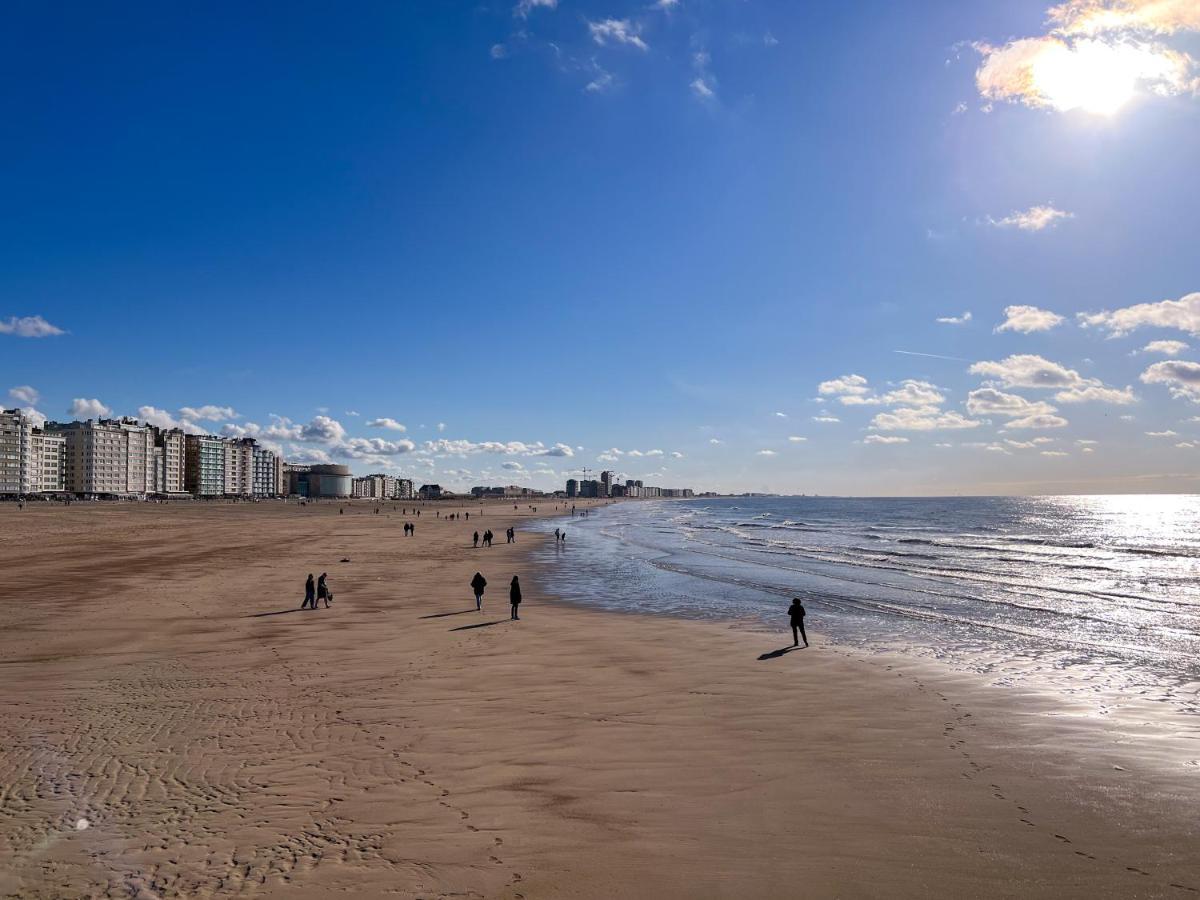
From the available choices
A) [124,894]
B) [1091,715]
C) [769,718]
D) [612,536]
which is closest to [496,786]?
[124,894]

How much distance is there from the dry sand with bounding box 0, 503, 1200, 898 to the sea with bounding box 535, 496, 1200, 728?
3.70 m

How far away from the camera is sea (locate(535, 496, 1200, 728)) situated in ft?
62.6

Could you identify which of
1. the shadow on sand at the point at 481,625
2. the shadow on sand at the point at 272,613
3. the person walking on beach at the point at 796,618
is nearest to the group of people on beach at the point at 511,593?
the shadow on sand at the point at 481,625

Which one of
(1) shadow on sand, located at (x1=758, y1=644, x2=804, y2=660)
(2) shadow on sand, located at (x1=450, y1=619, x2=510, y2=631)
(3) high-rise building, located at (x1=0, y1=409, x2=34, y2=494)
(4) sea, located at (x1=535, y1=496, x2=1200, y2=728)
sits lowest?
(4) sea, located at (x1=535, y1=496, x2=1200, y2=728)

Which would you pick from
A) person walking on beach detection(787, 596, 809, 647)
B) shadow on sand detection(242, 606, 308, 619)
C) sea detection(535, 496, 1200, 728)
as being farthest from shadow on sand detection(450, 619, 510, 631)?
person walking on beach detection(787, 596, 809, 647)

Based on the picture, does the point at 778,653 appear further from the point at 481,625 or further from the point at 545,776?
the point at 545,776

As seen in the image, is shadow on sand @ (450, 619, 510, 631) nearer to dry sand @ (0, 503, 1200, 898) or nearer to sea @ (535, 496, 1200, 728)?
dry sand @ (0, 503, 1200, 898)

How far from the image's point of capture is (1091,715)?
1444cm

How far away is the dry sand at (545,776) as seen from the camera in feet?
25.3

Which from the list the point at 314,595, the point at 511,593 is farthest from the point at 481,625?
the point at 314,595

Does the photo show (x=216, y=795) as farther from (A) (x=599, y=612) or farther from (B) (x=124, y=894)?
(A) (x=599, y=612)

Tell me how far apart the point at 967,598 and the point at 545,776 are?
28.9 meters

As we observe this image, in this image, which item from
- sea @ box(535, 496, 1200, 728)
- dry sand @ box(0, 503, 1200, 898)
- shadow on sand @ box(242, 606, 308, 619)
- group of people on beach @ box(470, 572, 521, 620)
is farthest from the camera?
group of people on beach @ box(470, 572, 521, 620)

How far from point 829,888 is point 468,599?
23.9 m
